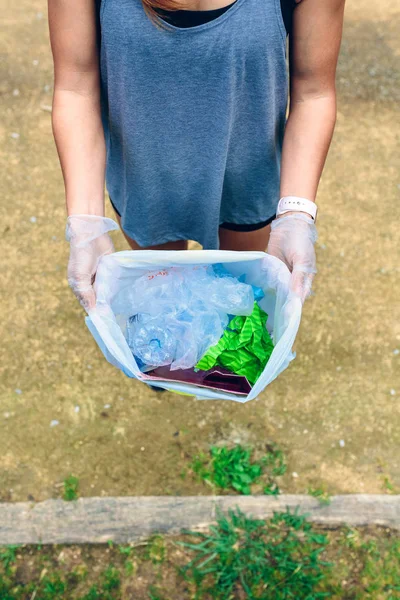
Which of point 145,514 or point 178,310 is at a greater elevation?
point 178,310

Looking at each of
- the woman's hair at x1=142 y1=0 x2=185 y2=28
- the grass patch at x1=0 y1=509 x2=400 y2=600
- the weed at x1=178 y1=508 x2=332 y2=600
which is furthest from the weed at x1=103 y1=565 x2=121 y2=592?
the woman's hair at x1=142 y1=0 x2=185 y2=28

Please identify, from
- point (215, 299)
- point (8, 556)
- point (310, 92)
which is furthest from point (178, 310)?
point (8, 556)

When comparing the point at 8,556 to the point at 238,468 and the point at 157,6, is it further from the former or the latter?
the point at 157,6

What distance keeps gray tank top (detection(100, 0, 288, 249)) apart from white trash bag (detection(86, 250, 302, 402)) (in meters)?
0.22

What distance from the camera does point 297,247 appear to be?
1.52 meters

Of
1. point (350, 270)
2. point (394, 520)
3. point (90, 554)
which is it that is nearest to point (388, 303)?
point (350, 270)

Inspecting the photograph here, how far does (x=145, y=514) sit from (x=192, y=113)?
167 cm

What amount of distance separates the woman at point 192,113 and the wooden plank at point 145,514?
1199mm

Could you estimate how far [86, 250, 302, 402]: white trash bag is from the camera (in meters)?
1.41

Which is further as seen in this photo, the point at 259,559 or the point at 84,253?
the point at 259,559

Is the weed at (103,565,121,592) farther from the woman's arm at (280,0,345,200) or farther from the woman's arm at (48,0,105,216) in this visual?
the woman's arm at (280,0,345,200)

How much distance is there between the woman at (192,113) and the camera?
4.13 feet

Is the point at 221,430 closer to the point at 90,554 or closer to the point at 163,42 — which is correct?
the point at 90,554

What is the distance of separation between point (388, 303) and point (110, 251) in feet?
5.86
